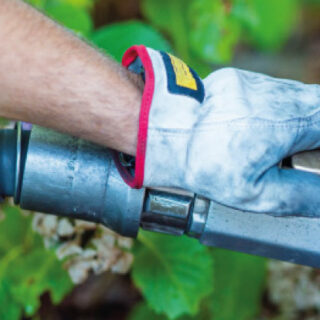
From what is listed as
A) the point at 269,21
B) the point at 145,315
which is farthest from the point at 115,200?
the point at 269,21

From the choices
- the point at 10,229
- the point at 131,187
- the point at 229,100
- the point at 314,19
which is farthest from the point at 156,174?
the point at 314,19

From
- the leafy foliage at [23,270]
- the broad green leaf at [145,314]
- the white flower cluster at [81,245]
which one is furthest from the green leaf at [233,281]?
the white flower cluster at [81,245]

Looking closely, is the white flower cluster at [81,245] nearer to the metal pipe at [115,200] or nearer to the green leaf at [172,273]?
the green leaf at [172,273]

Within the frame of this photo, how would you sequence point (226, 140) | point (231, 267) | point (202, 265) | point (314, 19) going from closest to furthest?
point (226, 140) < point (202, 265) < point (231, 267) < point (314, 19)

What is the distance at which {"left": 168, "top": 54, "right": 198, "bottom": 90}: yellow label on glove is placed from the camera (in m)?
0.99

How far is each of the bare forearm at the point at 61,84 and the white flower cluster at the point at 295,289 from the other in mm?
1457

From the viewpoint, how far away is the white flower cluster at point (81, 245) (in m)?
1.46

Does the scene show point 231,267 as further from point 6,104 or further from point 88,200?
point 6,104

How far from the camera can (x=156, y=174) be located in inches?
39.3

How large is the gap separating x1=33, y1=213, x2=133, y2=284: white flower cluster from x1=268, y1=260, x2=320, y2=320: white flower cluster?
0.99 metres

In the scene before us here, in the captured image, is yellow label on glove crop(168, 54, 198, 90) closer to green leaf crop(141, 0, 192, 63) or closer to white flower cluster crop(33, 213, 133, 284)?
white flower cluster crop(33, 213, 133, 284)

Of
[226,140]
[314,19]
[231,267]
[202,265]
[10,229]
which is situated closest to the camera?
[226,140]

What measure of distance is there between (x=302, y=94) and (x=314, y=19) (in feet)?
10.4

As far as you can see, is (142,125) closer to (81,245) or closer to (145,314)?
(81,245)
